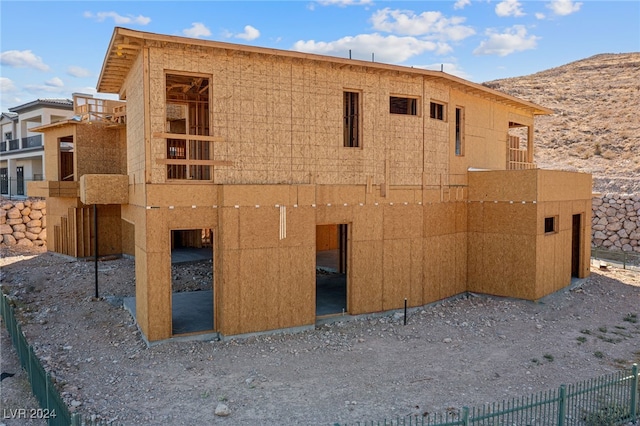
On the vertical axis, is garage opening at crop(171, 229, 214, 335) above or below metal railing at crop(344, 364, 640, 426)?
above

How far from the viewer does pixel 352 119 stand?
15.1 m

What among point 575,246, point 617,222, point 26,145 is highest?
point 26,145

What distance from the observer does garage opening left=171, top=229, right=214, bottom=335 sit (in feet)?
42.7

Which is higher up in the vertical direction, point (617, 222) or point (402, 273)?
point (617, 222)

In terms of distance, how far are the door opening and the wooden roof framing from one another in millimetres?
7173

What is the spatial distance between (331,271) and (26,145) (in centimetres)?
2904

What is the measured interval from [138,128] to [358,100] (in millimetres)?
6468

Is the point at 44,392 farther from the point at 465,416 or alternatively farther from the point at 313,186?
the point at 313,186

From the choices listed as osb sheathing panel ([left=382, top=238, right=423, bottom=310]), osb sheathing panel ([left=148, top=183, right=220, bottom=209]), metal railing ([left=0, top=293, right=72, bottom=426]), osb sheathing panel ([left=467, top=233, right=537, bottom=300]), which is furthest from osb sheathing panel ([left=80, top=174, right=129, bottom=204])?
osb sheathing panel ([left=467, top=233, right=537, bottom=300])

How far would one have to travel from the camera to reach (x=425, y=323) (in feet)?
46.3

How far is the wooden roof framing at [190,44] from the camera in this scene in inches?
436

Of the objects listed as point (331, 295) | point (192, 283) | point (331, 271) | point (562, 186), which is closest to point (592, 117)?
point (562, 186)

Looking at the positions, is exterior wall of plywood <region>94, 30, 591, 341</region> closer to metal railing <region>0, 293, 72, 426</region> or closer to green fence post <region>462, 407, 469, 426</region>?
metal railing <region>0, 293, 72, 426</region>

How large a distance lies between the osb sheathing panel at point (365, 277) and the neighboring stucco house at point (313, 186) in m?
0.04
